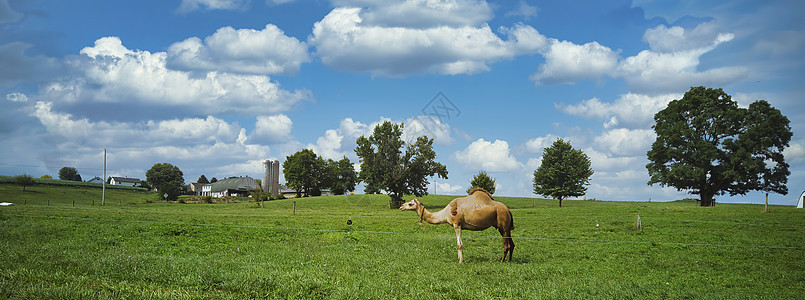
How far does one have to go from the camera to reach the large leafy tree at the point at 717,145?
51.2 metres

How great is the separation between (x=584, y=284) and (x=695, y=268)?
20.7 ft

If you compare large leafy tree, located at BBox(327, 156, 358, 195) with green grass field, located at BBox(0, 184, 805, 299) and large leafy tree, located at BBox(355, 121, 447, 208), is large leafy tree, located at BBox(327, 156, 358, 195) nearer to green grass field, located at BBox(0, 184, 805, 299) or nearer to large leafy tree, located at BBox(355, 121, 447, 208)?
large leafy tree, located at BBox(355, 121, 447, 208)

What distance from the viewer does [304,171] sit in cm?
11506

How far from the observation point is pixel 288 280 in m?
11.0

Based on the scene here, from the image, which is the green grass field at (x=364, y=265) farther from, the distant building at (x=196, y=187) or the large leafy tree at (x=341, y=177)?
the distant building at (x=196, y=187)

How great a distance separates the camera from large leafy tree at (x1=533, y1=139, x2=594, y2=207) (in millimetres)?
68562

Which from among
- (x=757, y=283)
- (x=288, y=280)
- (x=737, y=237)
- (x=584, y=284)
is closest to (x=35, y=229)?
(x=288, y=280)

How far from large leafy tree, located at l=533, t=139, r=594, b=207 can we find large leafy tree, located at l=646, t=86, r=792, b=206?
13311 mm

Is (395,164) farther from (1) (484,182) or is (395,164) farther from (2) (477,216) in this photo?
(2) (477,216)

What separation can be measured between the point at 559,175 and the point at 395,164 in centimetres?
2407

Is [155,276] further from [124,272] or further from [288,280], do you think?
[288,280]

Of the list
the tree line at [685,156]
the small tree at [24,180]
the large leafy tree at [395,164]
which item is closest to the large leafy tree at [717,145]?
the tree line at [685,156]

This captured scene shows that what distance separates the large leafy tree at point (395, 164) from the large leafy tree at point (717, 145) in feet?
96.7

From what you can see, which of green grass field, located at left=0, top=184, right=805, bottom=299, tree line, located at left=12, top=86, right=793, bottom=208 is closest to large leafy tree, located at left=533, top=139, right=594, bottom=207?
tree line, located at left=12, top=86, right=793, bottom=208
